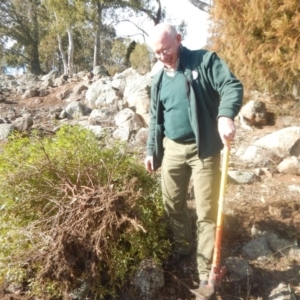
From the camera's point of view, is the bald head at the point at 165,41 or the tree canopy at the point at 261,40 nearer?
the bald head at the point at 165,41

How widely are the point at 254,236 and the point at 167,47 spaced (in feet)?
7.11

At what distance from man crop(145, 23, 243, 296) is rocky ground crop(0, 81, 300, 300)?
0.36 m

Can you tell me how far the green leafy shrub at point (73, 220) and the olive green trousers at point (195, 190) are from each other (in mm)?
195

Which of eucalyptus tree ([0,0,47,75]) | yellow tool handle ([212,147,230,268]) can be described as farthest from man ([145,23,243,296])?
eucalyptus tree ([0,0,47,75])

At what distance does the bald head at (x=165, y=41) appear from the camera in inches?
114

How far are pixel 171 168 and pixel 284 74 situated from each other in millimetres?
4103

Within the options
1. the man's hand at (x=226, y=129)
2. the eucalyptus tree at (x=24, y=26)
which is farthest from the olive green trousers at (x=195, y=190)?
the eucalyptus tree at (x=24, y=26)

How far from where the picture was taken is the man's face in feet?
9.50

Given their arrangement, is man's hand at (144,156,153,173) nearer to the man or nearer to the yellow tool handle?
the man

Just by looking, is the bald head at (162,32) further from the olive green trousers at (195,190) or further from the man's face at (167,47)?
the olive green trousers at (195,190)

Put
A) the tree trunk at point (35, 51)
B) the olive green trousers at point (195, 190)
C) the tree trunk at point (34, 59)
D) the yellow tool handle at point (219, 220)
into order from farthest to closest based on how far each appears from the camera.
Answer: the tree trunk at point (34, 59), the tree trunk at point (35, 51), the olive green trousers at point (195, 190), the yellow tool handle at point (219, 220)

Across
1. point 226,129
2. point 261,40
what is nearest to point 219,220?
point 226,129

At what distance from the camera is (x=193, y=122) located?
3.00m

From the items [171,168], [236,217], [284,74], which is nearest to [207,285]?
[171,168]
